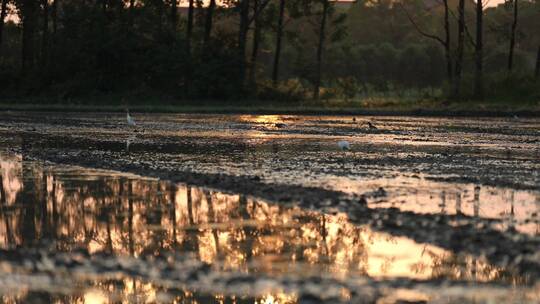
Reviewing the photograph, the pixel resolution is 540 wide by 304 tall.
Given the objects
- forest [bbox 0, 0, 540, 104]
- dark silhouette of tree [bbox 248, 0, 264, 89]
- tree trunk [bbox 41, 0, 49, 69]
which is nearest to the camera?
forest [bbox 0, 0, 540, 104]

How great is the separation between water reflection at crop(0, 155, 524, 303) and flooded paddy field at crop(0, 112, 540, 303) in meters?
0.02

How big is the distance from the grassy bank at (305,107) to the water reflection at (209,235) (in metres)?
32.1

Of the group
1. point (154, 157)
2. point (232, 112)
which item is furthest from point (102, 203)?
point (232, 112)

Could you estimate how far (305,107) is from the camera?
48.5m

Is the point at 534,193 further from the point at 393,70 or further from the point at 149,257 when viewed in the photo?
the point at 393,70

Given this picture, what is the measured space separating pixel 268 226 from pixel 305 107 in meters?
38.1

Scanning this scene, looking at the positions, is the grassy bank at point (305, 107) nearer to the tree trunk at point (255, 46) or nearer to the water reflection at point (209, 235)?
the tree trunk at point (255, 46)

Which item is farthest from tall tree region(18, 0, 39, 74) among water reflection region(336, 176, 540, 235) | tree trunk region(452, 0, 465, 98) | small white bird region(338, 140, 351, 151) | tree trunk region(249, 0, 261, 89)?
water reflection region(336, 176, 540, 235)

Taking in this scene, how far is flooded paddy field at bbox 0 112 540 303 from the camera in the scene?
7.56 meters

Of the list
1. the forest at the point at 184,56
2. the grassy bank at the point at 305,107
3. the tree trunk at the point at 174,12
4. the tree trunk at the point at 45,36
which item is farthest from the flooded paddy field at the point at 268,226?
the tree trunk at the point at 45,36

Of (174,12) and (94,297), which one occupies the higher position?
(174,12)

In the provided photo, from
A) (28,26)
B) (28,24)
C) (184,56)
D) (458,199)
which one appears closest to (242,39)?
(184,56)

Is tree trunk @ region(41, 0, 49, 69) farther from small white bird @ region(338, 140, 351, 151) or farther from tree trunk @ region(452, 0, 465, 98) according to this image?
small white bird @ region(338, 140, 351, 151)

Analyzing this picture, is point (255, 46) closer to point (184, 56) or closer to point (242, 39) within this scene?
point (242, 39)
